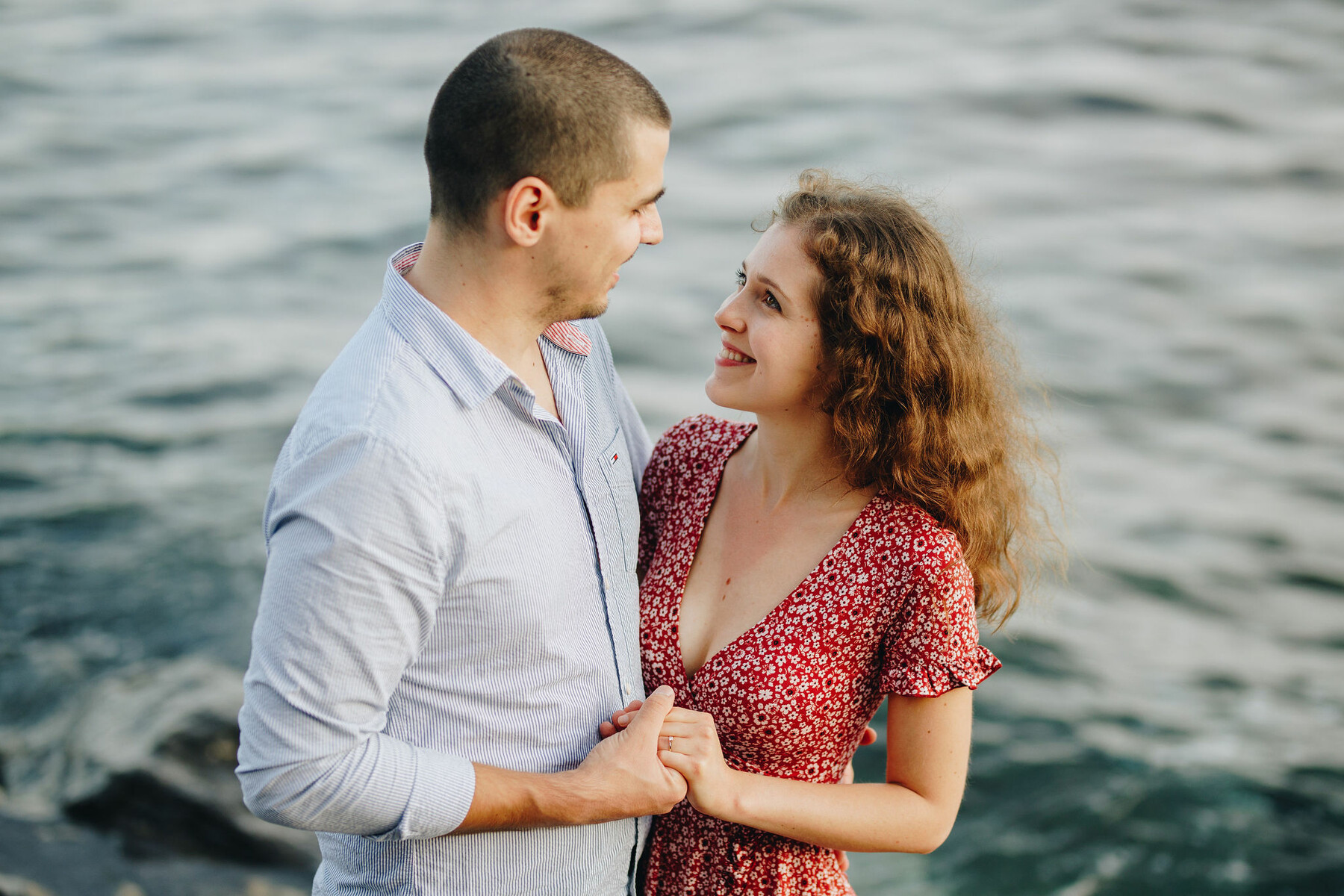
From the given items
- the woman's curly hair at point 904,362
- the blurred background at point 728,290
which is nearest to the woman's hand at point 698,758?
the woman's curly hair at point 904,362

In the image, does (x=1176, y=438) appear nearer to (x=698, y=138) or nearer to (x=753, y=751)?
(x=698, y=138)

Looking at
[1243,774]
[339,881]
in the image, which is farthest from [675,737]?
[1243,774]

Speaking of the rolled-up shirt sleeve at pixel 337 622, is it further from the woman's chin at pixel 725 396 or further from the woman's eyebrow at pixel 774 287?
the woman's eyebrow at pixel 774 287

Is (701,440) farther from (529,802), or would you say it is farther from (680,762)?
(529,802)

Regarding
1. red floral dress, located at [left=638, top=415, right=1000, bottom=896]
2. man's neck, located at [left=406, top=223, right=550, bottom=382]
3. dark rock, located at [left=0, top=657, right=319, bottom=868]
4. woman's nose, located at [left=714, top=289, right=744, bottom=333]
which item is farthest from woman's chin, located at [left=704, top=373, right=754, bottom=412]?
dark rock, located at [left=0, top=657, right=319, bottom=868]

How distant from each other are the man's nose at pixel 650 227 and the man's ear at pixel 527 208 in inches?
8.6

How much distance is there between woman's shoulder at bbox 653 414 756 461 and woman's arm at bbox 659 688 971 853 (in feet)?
2.53

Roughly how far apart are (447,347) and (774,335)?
818 millimetres

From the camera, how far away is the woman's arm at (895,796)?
236 cm

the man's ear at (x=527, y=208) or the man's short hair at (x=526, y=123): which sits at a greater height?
the man's short hair at (x=526, y=123)

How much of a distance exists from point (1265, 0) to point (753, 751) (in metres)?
12.2

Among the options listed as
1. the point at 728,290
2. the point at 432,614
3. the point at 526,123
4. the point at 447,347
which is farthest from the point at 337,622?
the point at 728,290

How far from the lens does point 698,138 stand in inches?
401

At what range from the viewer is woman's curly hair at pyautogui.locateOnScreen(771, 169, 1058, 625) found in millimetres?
2504
